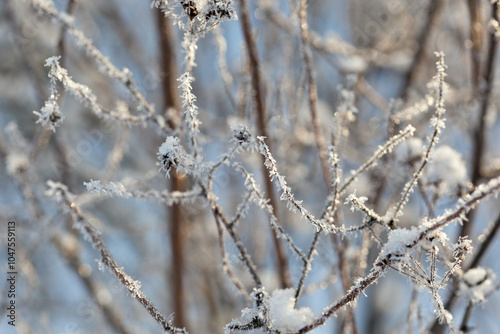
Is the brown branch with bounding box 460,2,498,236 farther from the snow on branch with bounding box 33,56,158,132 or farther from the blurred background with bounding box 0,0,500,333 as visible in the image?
the snow on branch with bounding box 33,56,158,132

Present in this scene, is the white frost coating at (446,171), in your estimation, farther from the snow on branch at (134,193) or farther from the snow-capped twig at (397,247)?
the snow on branch at (134,193)

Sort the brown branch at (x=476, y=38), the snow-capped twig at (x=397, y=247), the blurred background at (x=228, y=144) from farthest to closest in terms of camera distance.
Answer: the brown branch at (x=476, y=38) → the blurred background at (x=228, y=144) → the snow-capped twig at (x=397, y=247)

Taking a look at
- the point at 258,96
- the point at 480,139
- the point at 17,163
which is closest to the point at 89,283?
the point at 17,163

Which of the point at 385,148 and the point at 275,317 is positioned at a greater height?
the point at 385,148

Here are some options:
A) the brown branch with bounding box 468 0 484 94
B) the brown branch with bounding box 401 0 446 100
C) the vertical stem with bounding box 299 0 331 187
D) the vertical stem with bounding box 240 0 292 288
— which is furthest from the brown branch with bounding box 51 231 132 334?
the brown branch with bounding box 468 0 484 94

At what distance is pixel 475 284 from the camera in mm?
1016

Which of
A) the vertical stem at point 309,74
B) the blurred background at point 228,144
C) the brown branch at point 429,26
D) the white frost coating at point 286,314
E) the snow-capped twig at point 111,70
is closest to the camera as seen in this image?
the white frost coating at point 286,314

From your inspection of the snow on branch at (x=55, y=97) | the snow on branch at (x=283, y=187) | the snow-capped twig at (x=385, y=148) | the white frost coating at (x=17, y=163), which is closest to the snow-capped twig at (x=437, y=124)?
the snow-capped twig at (x=385, y=148)

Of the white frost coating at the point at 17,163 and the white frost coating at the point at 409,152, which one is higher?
the white frost coating at the point at 17,163

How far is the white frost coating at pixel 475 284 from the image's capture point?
39.2 inches

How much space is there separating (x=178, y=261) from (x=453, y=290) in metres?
1.03

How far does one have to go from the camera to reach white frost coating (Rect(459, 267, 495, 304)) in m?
1.00

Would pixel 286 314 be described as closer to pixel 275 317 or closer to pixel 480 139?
pixel 275 317

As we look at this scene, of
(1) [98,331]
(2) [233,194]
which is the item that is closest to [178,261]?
(1) [98,331]
